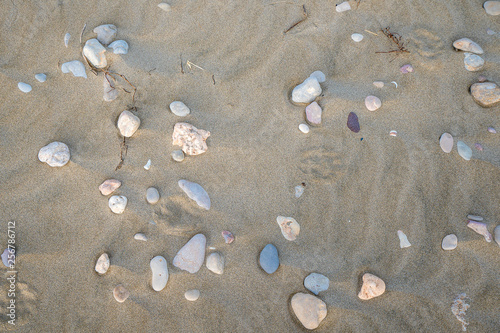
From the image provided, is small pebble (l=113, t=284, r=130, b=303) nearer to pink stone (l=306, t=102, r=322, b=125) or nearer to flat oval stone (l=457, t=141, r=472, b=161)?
pink stone (l=306, t=102, r=322, b=125)

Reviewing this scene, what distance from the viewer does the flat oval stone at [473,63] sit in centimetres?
216

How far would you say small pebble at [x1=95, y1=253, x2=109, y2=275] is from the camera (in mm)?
1706

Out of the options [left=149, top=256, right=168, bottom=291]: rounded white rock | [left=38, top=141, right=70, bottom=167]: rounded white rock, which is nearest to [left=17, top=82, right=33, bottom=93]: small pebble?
[left=38, top=141, right=70, bottom=167]: rounded white rock

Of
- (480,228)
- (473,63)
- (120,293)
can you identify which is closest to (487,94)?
(473,63)

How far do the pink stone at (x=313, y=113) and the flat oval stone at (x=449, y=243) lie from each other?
111cm

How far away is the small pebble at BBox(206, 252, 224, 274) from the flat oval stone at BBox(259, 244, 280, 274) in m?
0.24

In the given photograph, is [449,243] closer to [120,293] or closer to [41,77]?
[120,293]

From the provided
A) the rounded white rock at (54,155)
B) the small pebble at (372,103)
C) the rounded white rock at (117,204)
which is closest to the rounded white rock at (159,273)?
the rounded white rock at (117,204)

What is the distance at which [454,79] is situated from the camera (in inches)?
84.7

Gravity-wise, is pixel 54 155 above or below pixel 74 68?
below

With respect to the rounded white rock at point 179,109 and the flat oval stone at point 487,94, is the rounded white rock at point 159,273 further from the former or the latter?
the flat oval stone at point 487,94

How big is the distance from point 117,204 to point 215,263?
0.71 m

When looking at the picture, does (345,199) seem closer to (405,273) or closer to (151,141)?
(405,273)

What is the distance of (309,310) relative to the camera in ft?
5.47
